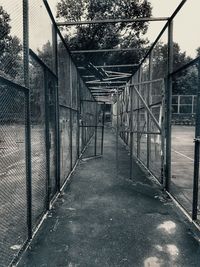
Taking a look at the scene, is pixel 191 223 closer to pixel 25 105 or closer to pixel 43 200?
pixel 43 200

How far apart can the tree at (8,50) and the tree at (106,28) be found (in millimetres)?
20644

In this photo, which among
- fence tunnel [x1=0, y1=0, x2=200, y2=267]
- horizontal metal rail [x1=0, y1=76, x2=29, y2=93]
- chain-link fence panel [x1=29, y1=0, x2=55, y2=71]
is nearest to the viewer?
horizontal metal rail [x1=0, y1=76, x2=29, y2=93]

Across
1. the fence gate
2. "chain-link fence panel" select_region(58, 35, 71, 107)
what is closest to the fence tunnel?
"chain-link fence panel" select_region(58, 35, 71, 107)

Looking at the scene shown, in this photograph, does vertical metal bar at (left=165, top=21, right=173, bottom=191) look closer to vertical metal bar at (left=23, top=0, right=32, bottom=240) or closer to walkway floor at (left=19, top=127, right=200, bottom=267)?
walkway floor at (left=19, top=127, right=200, bottom=267)

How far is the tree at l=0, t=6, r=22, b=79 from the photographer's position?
2422 mm

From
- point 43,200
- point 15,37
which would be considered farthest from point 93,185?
point 15,37

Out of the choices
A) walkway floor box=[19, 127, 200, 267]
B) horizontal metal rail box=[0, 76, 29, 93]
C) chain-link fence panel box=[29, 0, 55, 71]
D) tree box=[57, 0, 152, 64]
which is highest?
tree box=[57, 0, 152, 64]

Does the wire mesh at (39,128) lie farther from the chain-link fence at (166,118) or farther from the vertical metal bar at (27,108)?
the chain-link fence at (166,118)

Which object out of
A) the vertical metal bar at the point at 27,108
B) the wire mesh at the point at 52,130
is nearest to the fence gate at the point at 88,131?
the wire mesh at the point at 52,130

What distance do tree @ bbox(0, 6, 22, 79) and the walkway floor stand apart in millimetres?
2203

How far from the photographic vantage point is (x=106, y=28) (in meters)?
24.2

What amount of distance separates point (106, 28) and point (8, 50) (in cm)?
2338

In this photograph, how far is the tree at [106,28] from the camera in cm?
2356

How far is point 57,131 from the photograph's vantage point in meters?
5.50
